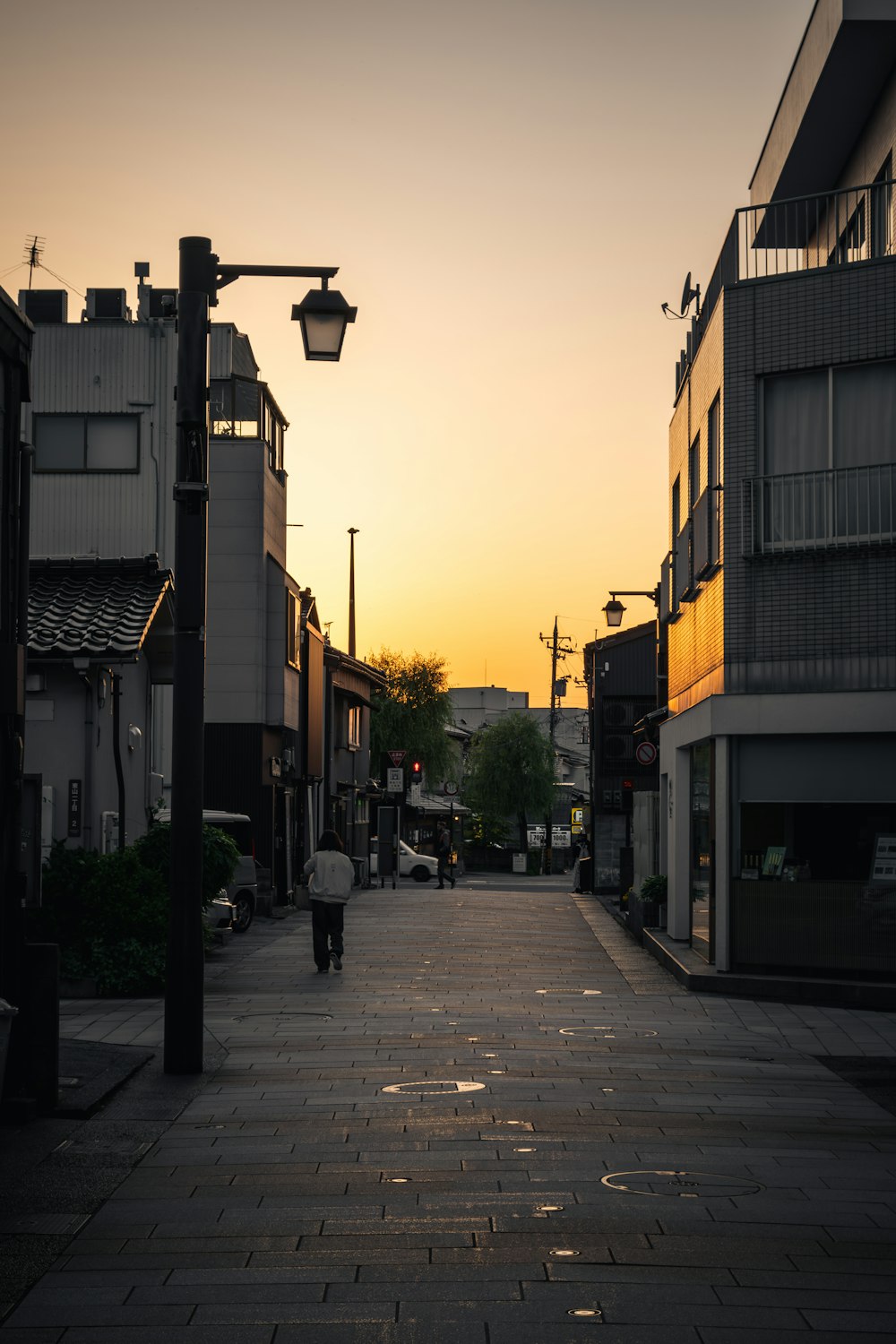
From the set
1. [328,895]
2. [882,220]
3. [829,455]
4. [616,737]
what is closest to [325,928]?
[328,895]

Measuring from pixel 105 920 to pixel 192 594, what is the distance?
5.91m

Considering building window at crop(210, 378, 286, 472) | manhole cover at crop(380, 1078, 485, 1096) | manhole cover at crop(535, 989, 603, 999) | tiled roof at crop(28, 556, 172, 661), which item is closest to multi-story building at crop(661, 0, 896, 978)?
manhole cover at crop(535, 989, 603, 999)

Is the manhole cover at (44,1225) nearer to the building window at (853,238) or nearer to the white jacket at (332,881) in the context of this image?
the white jacket at (332,881)

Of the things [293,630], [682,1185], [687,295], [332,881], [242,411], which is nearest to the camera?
[682,1185]

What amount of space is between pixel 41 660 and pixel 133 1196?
931 cm

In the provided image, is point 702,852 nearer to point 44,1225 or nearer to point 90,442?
point 44,1225

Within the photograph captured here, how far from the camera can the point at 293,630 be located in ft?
112

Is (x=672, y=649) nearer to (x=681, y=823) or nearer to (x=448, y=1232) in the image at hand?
(x=681, y=823)

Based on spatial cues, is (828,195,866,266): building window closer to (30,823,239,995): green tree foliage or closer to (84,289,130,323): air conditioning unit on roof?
(30,823,239,995): green tree foliage

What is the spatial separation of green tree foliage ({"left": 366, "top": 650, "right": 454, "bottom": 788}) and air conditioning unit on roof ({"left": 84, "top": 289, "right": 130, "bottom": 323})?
44.3 metres

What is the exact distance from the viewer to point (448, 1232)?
6.72 m

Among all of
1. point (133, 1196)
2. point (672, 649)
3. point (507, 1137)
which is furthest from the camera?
point (672, 649)

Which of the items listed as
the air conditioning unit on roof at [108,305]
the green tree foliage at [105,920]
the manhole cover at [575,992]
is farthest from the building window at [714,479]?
the air conditioning unit on roof at [108,305]

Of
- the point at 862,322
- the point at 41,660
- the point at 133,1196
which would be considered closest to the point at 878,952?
the point at 862,322
